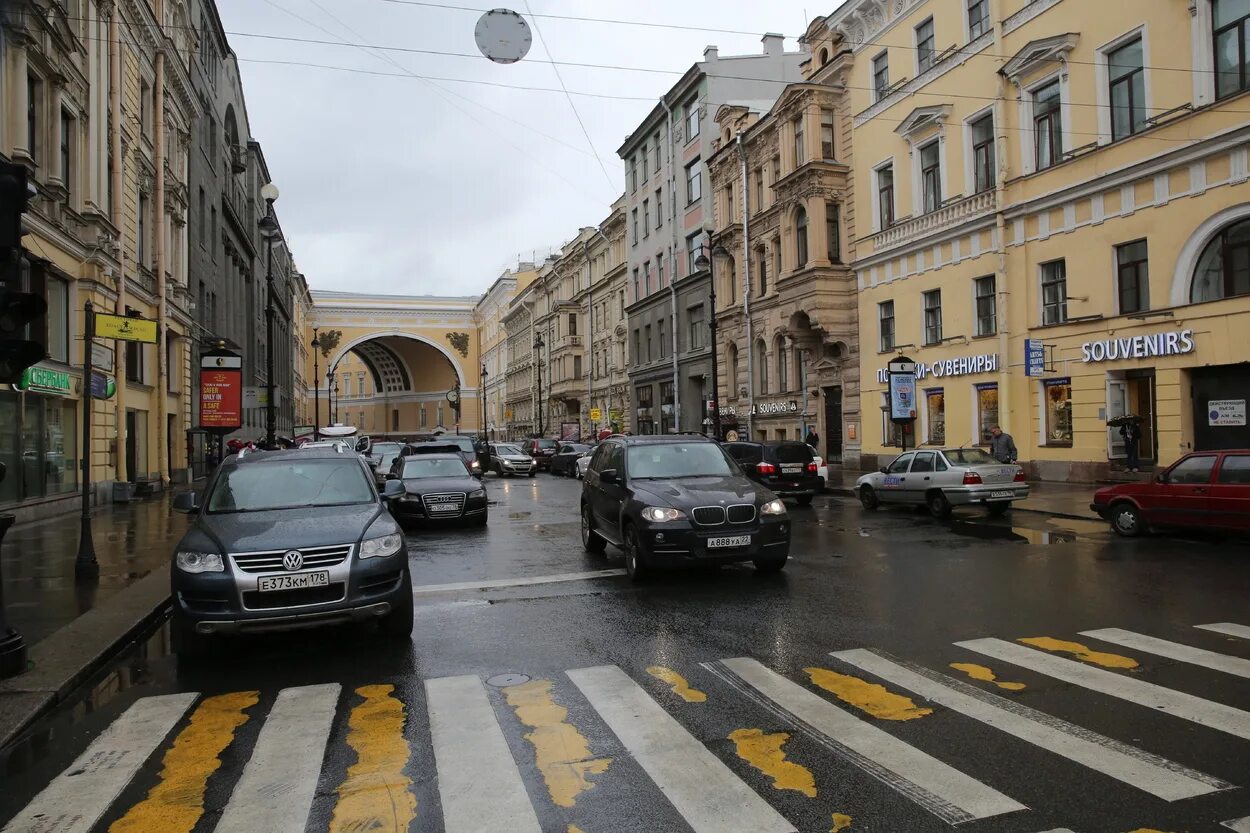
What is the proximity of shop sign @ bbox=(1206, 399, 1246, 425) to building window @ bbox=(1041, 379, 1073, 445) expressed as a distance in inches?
134

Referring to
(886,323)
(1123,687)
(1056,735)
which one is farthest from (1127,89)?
(1056,735)

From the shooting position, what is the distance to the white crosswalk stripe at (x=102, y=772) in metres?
3.90

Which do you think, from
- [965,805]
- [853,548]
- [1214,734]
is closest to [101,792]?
[965,805]

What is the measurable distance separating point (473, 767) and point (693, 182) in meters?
43.8

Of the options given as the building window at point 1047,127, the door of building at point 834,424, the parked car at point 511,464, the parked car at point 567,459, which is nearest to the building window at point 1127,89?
the building window at point 1047,127

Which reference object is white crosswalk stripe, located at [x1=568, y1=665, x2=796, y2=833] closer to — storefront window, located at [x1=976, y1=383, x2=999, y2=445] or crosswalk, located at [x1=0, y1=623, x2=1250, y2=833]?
crosswalk, located at [x1=0, y1=623, x2=1250, y2=833]

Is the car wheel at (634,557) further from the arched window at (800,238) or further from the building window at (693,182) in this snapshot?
the building window at (693,182)

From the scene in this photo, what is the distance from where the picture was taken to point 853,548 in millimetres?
12539

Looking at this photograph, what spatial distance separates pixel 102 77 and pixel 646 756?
75.2ft

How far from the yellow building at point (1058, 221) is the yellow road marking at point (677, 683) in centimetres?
1665

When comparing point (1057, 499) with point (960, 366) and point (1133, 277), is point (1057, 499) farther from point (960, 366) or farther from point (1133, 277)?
point (960, 366)

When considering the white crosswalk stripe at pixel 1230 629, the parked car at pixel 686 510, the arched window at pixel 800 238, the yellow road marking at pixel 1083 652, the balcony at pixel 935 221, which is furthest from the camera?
the arched window at pixel 800 238

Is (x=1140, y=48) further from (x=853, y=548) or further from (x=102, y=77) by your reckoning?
(x=102, y=77)

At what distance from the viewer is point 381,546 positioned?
698cm
